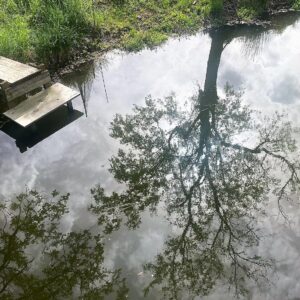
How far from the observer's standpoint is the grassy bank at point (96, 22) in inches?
344

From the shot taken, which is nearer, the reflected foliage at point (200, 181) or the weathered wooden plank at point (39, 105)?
the reflected foliage at point (200, 181)

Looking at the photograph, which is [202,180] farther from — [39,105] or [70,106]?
[39,105]

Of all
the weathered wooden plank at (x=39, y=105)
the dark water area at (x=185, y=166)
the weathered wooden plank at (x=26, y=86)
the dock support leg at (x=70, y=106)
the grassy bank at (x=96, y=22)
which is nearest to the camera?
the dark water area at (x=185, y=166)

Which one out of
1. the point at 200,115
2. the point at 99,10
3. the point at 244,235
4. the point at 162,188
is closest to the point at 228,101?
the point at 200,115

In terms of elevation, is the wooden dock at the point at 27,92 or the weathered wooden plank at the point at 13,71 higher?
the weathered wooden plank at the point at 13,71

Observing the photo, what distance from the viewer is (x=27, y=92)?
278 inches

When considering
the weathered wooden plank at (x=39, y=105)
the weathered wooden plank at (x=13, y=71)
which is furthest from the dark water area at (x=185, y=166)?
the weathered wooden plank at (x=13, y=71)

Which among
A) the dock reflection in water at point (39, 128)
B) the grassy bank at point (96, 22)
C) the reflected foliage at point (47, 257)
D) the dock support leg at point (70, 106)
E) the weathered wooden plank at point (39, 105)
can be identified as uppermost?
the grassy bank at point (96, 22)

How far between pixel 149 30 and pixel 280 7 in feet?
15.2

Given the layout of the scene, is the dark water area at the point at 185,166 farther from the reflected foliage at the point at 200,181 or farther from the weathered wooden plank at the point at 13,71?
the weathered wooden plank at the point at 13,71

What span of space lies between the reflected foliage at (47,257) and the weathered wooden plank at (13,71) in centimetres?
252

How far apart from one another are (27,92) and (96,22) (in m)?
3.99

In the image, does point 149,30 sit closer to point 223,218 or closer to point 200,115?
point 200,115

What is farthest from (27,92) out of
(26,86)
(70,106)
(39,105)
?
(70,106)
